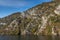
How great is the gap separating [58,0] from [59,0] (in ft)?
1.02

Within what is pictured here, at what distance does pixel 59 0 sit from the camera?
170ft

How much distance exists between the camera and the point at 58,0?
51844 mm

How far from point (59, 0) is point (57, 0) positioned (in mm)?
988

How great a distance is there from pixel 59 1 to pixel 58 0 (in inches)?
28.3

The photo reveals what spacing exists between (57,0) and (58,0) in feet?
2.45

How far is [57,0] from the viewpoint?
52.6 m

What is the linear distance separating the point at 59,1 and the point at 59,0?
0.56 metres
